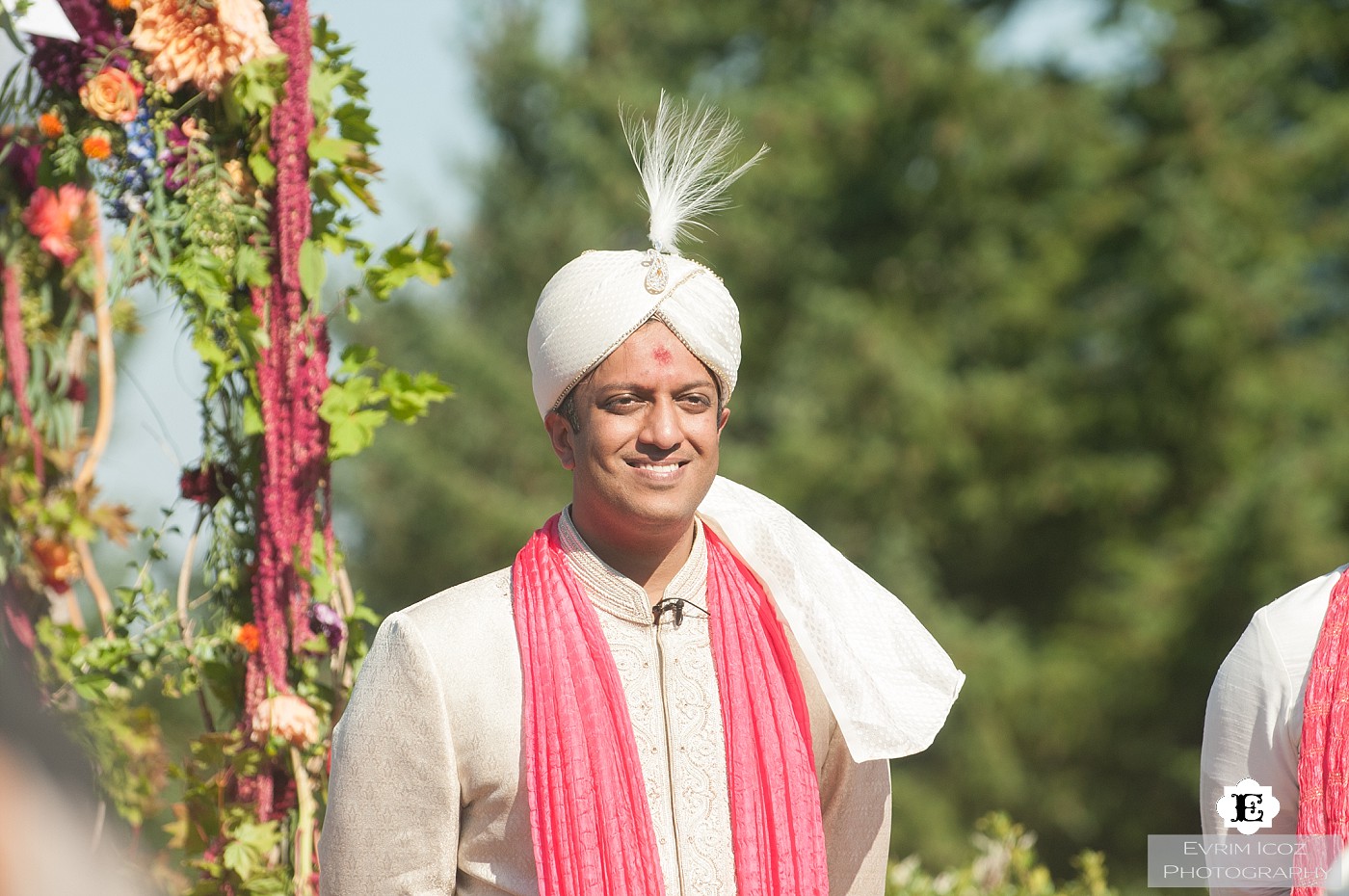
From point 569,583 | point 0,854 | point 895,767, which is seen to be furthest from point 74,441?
point 895,767

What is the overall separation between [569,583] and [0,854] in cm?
175

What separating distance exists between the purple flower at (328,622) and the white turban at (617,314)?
33.3 inches

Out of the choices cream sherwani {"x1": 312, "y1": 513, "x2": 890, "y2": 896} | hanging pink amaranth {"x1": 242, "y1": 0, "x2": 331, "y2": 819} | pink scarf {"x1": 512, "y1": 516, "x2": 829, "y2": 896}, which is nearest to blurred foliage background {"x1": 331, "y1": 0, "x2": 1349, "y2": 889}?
hanging pink amaranth {"x1": 242, "y1": 0, "x2": 331, "y2": 819}

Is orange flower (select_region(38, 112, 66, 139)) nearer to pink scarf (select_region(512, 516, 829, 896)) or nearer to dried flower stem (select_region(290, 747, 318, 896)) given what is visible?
dried flower stem (select_region(290, 747, 318, 896))

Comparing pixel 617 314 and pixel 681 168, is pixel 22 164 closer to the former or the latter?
pixel 681 168

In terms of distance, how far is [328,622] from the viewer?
3416 mm

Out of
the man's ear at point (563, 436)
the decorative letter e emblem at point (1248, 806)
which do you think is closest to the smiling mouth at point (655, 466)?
the man's ear at point (563, 436)

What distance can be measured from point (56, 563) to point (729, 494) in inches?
72.7

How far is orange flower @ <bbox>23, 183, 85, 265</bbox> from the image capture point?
3869mm

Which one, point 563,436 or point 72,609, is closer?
point 563,436

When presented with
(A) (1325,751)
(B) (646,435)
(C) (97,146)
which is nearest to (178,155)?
(C) (97,146)

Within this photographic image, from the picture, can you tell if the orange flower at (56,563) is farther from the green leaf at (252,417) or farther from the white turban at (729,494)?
the white turban at (729,494)

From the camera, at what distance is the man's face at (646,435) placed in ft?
9.00

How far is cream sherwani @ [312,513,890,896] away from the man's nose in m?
0.26
